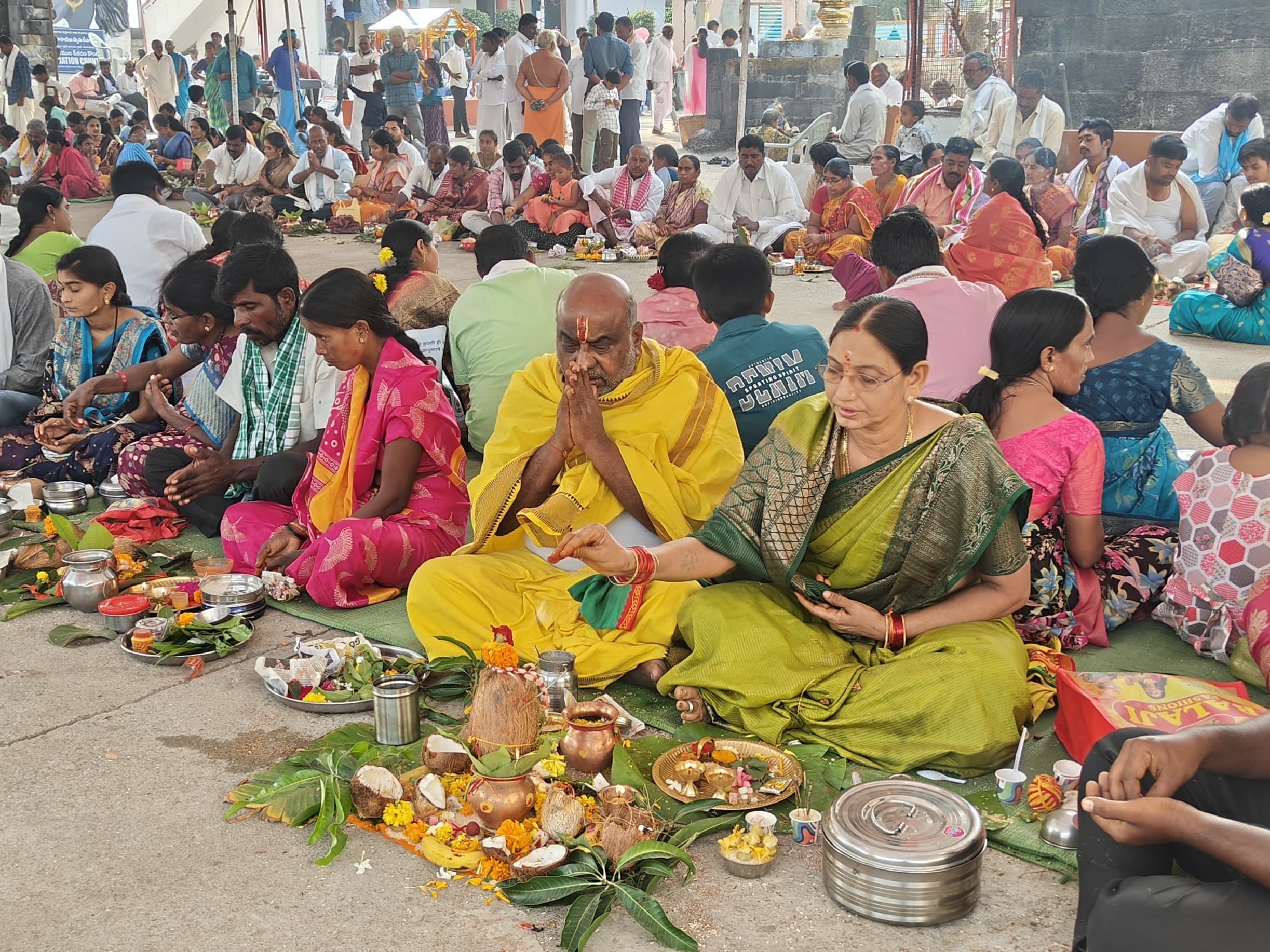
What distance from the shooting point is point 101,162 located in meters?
19.4

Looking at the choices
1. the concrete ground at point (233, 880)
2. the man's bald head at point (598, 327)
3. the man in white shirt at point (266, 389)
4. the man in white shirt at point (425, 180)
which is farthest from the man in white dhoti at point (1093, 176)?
the concrete ground at point (233, 880)

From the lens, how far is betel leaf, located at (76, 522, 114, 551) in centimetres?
470

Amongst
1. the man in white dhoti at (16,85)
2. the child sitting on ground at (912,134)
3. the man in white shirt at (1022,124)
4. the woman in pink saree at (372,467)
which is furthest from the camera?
the man in white dhoti at (16,85)

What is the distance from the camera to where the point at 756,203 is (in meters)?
11.4

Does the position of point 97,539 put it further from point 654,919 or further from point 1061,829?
point 1061,829

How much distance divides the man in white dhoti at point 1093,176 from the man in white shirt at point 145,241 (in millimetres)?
7139

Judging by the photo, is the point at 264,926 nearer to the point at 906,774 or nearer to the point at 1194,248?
the point at 906,774

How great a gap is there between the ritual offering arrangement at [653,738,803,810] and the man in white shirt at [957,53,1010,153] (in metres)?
11.9

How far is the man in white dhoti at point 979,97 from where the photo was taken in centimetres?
1377

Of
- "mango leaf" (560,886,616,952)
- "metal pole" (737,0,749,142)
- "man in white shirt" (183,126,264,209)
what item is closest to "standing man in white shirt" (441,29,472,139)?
"man in white shirt" (183,126,264,209)

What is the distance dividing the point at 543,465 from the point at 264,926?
5.33 ft

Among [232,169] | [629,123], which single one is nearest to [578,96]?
[629,123]

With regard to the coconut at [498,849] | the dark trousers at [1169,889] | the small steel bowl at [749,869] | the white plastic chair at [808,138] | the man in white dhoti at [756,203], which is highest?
the white plastic chair at [808,138]

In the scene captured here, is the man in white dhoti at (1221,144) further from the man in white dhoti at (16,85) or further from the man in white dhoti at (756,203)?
the man in white dhoti at (16,85)
